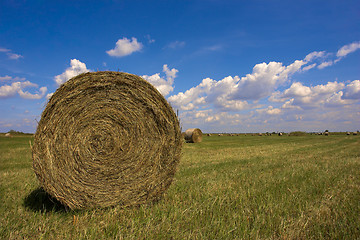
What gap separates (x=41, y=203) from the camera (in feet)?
14.1

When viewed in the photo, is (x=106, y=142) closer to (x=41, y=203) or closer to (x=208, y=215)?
(x=41, y=203)

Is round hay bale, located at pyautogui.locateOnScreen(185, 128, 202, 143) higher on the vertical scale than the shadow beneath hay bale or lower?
higher

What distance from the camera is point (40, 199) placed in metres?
4.48

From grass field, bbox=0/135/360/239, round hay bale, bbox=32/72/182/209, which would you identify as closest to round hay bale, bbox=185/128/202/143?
grass field, bbox=0/135/360/239

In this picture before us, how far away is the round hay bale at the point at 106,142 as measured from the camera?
3.96m

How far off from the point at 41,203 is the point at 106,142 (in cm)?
178

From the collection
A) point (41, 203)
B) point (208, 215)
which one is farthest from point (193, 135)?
point (208, 215)

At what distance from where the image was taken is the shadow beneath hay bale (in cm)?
405

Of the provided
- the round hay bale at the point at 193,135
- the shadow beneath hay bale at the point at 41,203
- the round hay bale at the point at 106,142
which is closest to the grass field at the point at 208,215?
the shadow beneath hay bale at the point at 41,203

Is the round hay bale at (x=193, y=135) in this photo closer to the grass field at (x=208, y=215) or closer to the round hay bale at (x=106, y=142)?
the grass field at (x=208, y=215)

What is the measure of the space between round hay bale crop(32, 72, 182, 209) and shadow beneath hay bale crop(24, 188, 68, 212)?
43cm

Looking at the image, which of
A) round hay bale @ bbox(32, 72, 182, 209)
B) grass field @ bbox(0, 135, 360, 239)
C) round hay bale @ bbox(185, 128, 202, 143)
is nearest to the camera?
grass field @ bbox(0, 135, 360, 239)

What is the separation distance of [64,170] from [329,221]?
4585 millimetres

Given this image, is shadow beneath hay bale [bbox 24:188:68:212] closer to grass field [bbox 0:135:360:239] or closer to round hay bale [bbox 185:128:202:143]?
grass field [bbox 0:135:360:239]
